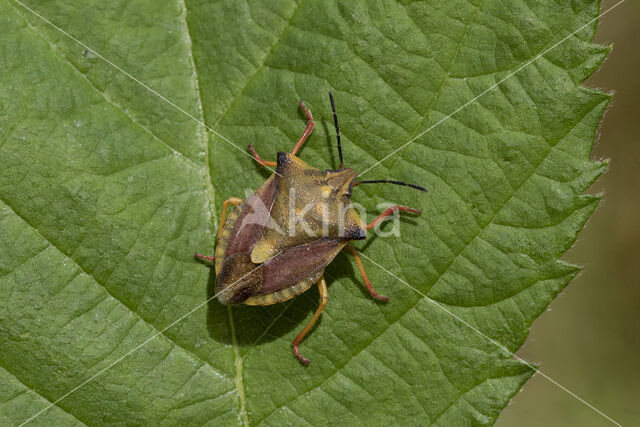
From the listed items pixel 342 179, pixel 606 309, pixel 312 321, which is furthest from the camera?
pixel 606 309

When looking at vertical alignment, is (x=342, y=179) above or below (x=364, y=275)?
above

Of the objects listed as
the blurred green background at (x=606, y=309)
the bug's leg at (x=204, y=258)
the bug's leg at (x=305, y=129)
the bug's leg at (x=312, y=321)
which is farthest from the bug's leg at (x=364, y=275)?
the blurred green background at (x=606, y=309)

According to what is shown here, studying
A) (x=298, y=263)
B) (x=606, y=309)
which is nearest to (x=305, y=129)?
(x=298, y=263)

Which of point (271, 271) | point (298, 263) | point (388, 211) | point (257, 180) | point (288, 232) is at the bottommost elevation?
point (271, 271)

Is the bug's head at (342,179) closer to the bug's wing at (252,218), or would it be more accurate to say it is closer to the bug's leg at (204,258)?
the bug's wing at (252,218)

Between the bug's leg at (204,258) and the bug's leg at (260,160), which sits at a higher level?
the bug's leg at (260,160)

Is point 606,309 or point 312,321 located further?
point 606,309

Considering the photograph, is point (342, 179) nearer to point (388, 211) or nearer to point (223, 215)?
point (388, 211)

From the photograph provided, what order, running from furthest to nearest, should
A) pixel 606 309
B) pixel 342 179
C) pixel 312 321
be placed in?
pixel 606 309 < pixel 312 321 < pixel 342 179
